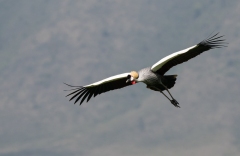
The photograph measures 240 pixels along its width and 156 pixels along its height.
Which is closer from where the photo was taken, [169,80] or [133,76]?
[133,76]

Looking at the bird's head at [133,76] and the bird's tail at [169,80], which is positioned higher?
the bird's head at [133,76]

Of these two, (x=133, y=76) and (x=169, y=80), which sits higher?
(x=133, y=76)

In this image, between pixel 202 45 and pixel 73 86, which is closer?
pixel 202 45

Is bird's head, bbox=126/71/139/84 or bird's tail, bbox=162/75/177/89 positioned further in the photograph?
bird's tail, bbox=162/75/177/89

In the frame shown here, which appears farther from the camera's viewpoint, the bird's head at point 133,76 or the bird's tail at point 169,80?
the bird's tail at point 169,80

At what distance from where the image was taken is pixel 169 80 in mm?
31781

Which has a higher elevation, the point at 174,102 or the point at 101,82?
the point at 101,82

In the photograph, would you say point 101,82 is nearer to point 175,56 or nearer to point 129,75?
point 129,75

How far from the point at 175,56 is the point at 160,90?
2044 millimetres

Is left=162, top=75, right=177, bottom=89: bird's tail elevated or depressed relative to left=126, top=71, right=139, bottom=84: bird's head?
depressed

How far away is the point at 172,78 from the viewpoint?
31734mm

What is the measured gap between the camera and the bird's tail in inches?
1248

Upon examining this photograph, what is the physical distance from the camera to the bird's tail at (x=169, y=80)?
31703 millimetres

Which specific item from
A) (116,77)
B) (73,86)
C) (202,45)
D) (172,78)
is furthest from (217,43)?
(73,86)
